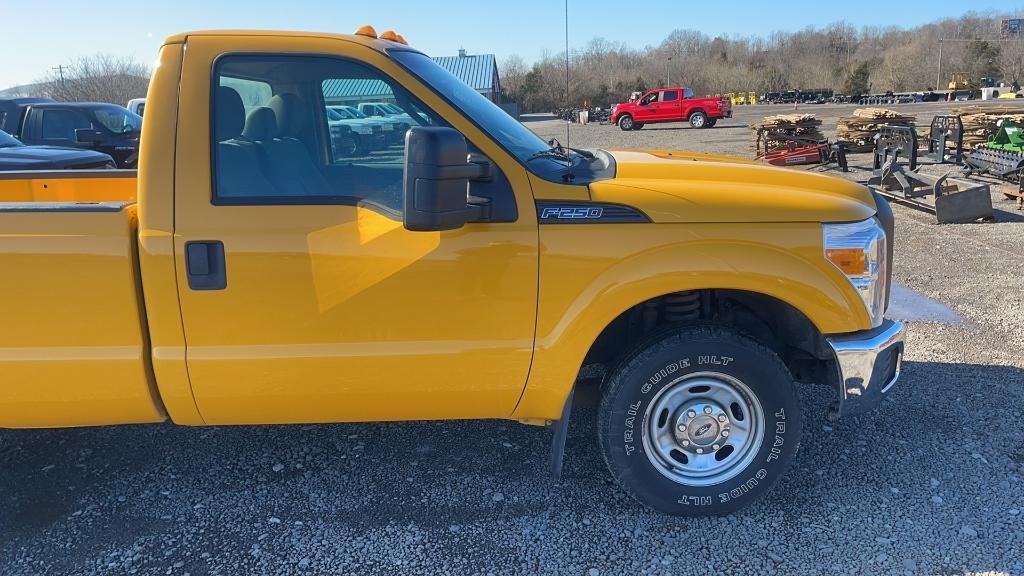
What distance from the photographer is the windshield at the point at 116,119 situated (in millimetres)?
12344

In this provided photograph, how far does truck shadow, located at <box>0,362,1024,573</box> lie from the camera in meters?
3.16

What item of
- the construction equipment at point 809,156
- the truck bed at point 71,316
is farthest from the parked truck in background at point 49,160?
the construction equipment at point 809,156

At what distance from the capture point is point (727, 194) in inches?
114

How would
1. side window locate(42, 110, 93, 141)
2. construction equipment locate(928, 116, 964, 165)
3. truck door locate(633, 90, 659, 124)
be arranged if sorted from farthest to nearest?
truck door locate(633, 90, 659, 124) → construction equipment locate(928, 116, 964, 165) → side window locate(42, 110, 93, 141)

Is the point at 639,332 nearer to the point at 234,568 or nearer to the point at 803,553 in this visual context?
the point at 803,553

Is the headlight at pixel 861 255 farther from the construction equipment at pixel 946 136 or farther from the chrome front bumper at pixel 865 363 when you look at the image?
the construction equipment at pixel 946 136

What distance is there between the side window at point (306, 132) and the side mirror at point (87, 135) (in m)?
10.7

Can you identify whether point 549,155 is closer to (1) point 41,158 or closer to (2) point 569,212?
(2) point 569,212

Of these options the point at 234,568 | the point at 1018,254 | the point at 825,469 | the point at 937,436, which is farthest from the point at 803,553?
the point at 1018,254

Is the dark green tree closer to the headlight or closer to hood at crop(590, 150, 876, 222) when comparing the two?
hood at crop(590, 150, 876, 222)

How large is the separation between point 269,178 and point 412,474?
5.48 feet

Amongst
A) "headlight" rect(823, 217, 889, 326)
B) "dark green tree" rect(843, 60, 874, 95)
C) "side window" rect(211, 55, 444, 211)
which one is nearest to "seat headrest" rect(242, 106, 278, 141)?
"side window" rect(211, 55, 444, 211)

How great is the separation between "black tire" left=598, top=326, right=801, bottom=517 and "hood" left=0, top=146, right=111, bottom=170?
272 inches

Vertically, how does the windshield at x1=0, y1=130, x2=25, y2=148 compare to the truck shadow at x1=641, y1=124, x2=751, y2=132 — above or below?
below
